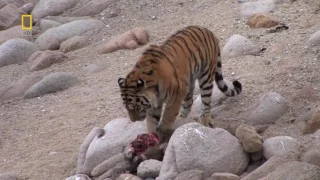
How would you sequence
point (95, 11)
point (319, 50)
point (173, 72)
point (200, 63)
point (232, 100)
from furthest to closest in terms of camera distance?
point (95, 11) → point (319, 50) → point (232, 100) → point (200, 63) → point (173, 72)

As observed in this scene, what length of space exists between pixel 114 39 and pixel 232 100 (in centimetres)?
312

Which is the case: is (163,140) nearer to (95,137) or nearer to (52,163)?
(95,137)

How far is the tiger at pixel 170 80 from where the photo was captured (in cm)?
660

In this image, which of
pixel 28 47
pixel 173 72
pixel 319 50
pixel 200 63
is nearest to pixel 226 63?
pixel 319 50

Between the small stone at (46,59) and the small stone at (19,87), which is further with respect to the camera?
the small stone at (46,59)

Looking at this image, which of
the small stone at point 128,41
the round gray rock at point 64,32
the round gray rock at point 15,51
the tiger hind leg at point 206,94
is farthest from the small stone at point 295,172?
the round gray rock at point 64,32

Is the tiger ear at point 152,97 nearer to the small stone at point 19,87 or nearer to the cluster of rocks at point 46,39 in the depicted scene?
the cluster of rocks at point 46,39

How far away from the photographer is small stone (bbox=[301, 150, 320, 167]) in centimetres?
584

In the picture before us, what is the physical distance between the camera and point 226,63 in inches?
→ 352

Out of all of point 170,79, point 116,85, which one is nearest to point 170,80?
point 170,79

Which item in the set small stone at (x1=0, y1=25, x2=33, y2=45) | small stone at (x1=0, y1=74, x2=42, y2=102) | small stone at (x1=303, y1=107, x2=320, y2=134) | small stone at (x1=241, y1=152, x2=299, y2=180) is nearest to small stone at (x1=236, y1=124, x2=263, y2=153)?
small stone at (x1=241, y1=152, x2=299, y2=180)

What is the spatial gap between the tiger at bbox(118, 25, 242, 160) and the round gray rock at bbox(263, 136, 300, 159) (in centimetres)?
94

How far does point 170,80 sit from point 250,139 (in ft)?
3.06

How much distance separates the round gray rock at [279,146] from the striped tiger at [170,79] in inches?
37.1
